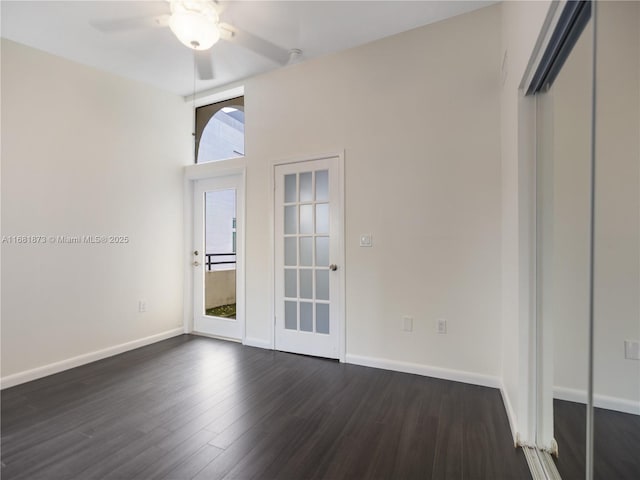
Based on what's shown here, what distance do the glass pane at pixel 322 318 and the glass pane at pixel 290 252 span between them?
1.78 ft

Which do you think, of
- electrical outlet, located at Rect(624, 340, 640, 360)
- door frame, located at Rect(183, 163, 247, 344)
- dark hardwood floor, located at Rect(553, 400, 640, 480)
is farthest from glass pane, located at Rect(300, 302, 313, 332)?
electrical outlet, located at Rect(624, 340, 640, 360)

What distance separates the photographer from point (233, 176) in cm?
387

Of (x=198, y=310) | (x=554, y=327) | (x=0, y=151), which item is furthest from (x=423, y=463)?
(x=0, y=151)

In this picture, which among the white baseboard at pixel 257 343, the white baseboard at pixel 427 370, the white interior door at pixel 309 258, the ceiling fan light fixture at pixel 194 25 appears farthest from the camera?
the white baseboard at pixel 257 343

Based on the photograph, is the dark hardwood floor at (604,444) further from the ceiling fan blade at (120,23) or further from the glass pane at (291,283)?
the ceiling fan blade at (120,23)

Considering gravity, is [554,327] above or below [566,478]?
above

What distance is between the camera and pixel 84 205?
3154 millimetres

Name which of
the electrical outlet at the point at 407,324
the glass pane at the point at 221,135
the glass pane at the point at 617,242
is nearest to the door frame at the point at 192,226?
the glass pane at the point at 221,135

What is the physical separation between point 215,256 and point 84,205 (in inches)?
59.6

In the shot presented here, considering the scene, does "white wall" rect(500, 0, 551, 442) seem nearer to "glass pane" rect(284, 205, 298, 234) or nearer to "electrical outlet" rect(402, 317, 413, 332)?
"electrical outlet" rect(402, 317, 413, 332)

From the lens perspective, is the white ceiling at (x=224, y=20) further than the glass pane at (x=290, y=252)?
No

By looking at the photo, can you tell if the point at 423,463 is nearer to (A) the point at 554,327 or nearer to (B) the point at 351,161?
(A) the point at 554,327

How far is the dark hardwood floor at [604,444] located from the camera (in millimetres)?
1022

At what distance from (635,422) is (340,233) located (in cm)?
237
